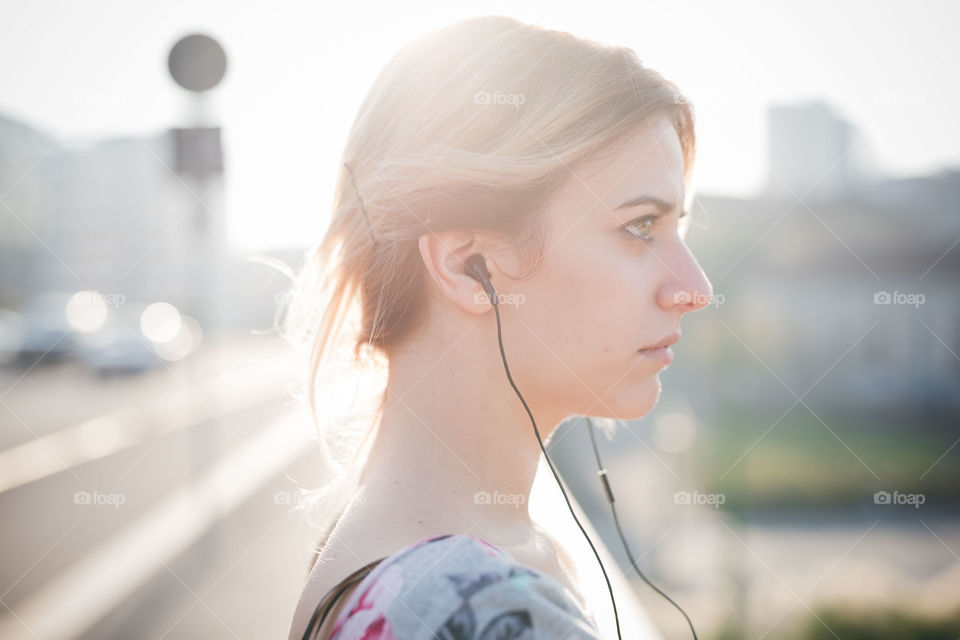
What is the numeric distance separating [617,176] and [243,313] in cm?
6592

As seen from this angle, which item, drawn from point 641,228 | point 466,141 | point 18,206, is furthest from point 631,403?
point 18,206

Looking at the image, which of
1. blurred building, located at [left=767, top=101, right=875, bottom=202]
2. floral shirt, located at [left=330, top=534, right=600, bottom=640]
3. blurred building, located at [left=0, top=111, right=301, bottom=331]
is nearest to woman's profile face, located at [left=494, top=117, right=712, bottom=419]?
floral shirt, located at [left=330, top=534, right=600, bottom=640]

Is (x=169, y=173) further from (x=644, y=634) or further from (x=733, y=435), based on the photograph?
(x=733, y=435)

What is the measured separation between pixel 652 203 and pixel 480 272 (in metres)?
0.38

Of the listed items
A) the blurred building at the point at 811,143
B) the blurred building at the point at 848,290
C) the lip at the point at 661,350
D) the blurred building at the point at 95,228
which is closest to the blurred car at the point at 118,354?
the blurred building at the point at 95,228

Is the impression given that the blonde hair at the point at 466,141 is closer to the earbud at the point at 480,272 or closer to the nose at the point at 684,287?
the earbud at the point at 480,272

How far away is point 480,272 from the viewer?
1364 mm

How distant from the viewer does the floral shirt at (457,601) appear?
34.1 inches

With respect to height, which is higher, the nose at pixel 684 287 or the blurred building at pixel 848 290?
the nose at pixel 684 287

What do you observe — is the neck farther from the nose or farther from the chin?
the nose

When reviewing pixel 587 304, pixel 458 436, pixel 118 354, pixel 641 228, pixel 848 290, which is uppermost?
pixel 641 228

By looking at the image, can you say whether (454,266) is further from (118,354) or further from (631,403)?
(118,354)

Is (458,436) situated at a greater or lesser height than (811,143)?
greater

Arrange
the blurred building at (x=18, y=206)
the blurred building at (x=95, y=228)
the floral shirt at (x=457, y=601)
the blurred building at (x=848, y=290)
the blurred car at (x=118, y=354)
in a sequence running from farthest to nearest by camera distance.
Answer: the blurred building at (x=95, y=228), the blurred building at (x=18, y=206), the blurred car at (x=118, y=354), the blurred building at (x=848, y=290), the floral shirt at (x=457, y=601)
